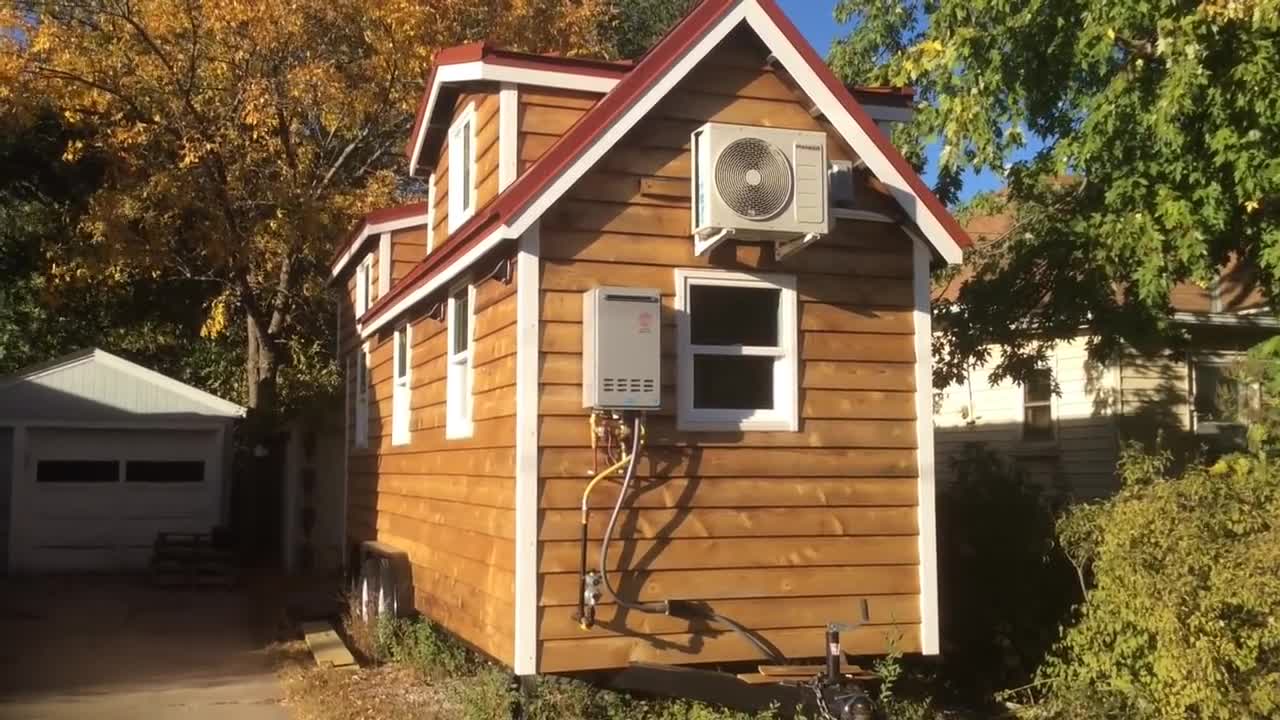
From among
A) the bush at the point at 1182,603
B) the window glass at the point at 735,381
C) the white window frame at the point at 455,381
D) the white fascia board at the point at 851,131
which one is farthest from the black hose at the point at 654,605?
the white fascia board at the point at 851,131

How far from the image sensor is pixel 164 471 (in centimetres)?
1891

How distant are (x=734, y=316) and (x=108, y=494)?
13275mm

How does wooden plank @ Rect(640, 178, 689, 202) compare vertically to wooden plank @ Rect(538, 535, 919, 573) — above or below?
above

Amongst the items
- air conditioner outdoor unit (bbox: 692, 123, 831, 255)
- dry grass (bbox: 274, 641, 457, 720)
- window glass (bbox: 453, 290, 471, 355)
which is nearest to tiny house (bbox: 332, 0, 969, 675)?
air conditioner outdoor unit (bbox: 692, 123, 831, 255)

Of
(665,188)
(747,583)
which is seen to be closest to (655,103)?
(665,188)

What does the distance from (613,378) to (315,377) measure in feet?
48.6

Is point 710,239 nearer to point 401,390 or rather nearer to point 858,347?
point 858,347

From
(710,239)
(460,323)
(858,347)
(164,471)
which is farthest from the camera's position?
(164,471)

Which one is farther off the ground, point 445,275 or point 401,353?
point 445,275

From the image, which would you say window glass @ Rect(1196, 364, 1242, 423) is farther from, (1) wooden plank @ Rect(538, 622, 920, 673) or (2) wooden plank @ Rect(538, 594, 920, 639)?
(1) wooden plank @ Rect(538, 622, 920, 673)

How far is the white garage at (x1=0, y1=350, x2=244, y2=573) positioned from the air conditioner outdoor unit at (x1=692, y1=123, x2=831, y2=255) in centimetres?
1292

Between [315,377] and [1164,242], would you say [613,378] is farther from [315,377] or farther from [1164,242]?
[315,377]

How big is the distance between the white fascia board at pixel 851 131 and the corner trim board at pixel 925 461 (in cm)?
19

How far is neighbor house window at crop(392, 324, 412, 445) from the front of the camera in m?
12.0
